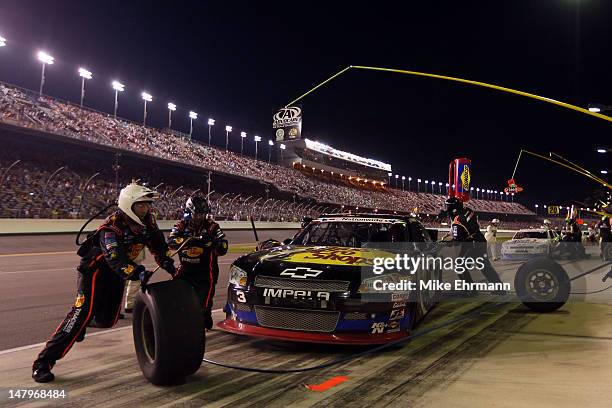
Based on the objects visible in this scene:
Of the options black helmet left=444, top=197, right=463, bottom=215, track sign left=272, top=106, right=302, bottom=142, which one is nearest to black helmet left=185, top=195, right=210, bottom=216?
black helmet left=444, top=197, right=463, bottom=215

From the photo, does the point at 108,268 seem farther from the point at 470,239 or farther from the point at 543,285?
the point at 470,239

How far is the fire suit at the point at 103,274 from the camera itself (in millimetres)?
3691

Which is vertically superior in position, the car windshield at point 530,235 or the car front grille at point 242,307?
the car windshield at point 530,235

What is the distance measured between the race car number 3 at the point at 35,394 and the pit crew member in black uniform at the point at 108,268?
0.19 metres

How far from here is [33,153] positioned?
29328 mm

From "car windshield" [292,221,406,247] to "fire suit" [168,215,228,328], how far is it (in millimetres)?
1193

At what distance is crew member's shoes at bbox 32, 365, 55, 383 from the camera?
3666 mm

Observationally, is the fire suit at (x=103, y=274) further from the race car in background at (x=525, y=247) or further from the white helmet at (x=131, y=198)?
the race car in background at (x=525, y=247)

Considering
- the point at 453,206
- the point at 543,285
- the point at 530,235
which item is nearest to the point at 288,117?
the point at 530,235

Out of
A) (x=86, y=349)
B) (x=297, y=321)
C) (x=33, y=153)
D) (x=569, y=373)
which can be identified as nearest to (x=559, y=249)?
(x=569, y=373)

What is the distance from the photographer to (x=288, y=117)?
42.1m

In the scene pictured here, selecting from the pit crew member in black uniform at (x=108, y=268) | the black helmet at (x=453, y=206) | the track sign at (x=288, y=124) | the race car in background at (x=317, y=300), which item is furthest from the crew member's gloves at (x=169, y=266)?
the track sign at (x=288, y=124)

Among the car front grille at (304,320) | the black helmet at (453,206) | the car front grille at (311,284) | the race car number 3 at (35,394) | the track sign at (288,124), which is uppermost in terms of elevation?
the track sign at (288,124)

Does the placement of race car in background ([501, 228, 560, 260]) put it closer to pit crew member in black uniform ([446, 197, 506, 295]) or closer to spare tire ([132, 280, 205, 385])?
pit crew member in black uniform ([446, 197, 506, 295])
